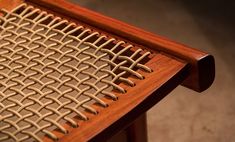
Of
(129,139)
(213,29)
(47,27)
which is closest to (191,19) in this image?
(213,29)

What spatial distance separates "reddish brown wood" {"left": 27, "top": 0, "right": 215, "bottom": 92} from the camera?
597 mm

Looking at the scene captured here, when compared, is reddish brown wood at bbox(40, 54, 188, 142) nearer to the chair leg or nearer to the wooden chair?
the wooden chair

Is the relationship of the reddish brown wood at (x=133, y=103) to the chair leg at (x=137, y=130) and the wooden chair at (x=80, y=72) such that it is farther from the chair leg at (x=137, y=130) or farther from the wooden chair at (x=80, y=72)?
the chair leg at (x=137, y=130)

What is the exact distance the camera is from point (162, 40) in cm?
63

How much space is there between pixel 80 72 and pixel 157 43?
11cm

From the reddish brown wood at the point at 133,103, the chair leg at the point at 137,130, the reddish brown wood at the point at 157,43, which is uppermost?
the reddish brown wood at the point at 157,43

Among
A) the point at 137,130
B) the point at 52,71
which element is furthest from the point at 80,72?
the point at 137,130

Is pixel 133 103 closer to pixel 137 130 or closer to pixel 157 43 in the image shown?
pixel 157 43

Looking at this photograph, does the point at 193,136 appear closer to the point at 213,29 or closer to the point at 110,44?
the point at 213,29

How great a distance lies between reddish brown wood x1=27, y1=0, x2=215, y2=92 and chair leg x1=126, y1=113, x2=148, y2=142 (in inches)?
6.6

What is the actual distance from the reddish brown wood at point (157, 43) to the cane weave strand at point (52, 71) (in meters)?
0.02

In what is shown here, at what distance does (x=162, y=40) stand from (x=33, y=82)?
0.60ft

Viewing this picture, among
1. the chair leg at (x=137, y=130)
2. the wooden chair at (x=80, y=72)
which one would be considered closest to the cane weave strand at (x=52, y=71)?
the wooden chair at (x=80, y=72)

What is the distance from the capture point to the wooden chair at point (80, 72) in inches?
21.3
